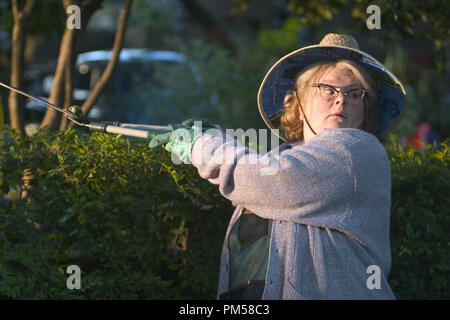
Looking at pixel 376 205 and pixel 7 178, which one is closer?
pixel 376 205

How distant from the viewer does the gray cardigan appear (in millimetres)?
2150

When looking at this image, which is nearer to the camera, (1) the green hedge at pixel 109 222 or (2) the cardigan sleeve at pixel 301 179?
(2) the cardigan sleeve at pixel 301 179

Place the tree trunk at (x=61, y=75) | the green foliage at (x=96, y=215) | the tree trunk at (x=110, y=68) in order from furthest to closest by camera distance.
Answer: the tree trunk at (x=110, y=68) < the tree trunk at (x=61, y=75) < the green foliage at (x=96, y=215)

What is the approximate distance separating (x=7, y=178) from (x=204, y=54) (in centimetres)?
654

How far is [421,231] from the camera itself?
10.3 feet

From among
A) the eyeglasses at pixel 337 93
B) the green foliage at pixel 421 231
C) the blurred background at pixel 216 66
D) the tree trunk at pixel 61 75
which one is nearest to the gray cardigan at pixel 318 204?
the eyeglasses at pixel 337 93

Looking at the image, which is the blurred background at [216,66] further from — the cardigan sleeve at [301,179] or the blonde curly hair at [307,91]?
the cardigan sleeve at [301,179]

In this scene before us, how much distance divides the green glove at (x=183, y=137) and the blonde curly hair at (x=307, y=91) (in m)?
0.42

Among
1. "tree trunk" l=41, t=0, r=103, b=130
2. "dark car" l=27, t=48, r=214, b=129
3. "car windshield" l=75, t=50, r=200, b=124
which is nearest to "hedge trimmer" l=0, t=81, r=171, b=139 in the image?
"tree trunk" l=41, t=0, r=103, b=130

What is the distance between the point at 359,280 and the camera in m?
2.21

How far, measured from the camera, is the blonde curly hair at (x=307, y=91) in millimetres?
2584
